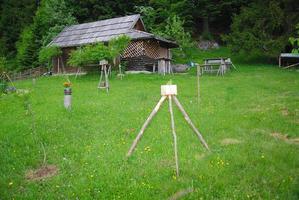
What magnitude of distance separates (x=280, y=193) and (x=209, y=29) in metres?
53.3

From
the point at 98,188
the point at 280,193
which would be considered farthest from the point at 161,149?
the point at 280,193

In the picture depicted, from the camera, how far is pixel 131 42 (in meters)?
34.8

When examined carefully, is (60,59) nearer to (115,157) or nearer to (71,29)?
(71,29)

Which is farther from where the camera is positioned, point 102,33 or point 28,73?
point 28,73

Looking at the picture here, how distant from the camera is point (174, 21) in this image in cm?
4259

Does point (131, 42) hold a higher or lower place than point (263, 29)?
lower

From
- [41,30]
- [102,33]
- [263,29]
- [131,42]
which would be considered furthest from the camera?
[41,30]

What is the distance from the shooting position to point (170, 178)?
7.05m

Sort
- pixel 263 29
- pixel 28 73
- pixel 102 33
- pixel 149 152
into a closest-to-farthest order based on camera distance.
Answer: pixel 149 152 < pixel 102 33 < pixel 263 29 < pixel 28 73

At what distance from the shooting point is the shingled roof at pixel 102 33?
35366 millimetres

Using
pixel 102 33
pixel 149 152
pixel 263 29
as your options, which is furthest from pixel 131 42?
pixel 149 152

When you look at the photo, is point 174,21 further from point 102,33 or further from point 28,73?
point 28,73

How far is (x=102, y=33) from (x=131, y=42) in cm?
458

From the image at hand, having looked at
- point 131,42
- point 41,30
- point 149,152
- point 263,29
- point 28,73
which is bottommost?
point 149,152
